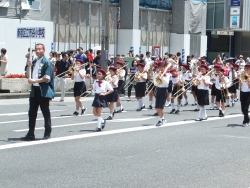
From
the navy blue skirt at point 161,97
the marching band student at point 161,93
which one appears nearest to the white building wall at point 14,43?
the marching band student at point 161,93

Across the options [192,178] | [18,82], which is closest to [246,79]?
[192,178]

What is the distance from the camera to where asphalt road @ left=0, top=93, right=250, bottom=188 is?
332 inches

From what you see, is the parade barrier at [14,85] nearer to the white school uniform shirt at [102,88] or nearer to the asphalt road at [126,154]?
the asphalt road at [126,154]

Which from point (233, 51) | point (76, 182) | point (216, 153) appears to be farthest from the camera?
point (233, 51)

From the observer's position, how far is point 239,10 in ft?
149

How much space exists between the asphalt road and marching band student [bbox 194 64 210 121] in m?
0.38

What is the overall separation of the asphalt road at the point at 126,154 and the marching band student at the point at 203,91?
375 mm

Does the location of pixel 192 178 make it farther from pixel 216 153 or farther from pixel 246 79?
pixel 246 79

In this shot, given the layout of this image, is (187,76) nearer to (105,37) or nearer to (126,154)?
(105,37)

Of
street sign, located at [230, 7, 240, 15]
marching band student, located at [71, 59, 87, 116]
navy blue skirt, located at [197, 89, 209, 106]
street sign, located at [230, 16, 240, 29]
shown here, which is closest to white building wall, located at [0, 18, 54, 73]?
marching band student, located at [71, 59, 87, 116]

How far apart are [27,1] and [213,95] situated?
13136 mm

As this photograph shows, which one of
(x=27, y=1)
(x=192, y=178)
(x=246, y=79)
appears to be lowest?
(x=192, y=178)

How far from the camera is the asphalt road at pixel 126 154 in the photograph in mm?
8420

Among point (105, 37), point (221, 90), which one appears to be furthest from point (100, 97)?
point (105, 37)
